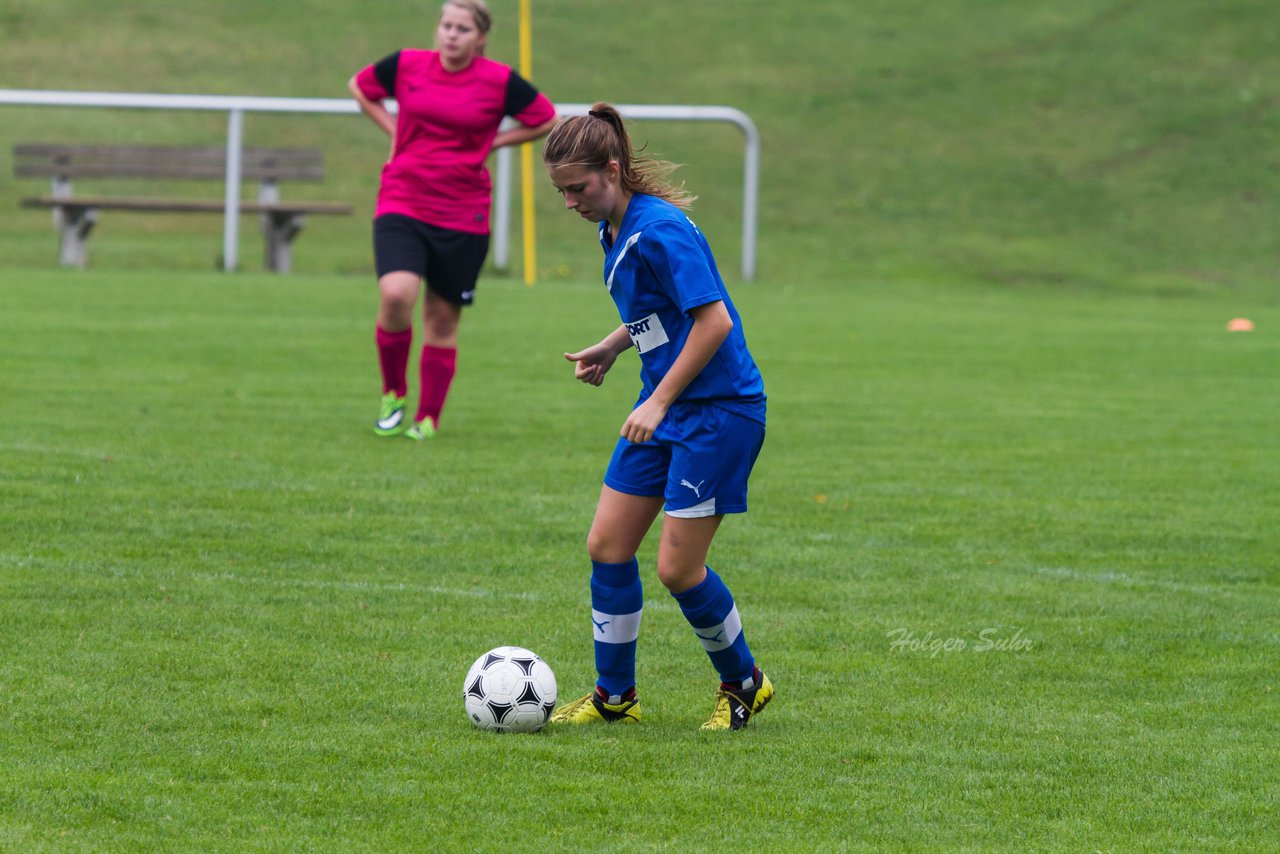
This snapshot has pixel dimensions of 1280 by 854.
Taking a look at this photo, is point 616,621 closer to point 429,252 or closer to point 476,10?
point 429,252

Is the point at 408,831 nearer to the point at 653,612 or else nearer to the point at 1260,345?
the point at 653,612

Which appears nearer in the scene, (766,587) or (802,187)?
(766,587)

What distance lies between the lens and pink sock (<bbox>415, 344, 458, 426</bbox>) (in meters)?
9.11

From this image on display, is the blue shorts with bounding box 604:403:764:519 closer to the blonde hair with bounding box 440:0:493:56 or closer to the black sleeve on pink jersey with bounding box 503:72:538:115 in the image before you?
the blonde hair with bounding box 440:0:493:56

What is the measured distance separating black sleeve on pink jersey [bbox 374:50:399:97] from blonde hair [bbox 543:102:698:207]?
4.94 metres

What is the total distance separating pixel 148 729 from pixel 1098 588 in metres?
3.43

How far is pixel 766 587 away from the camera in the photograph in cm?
614

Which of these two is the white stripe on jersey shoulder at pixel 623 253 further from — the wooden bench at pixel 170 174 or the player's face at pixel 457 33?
the wooden bench at pixel 170 174

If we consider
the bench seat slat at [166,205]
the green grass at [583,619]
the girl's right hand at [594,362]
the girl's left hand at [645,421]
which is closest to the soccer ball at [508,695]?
the green grass at [583,619]

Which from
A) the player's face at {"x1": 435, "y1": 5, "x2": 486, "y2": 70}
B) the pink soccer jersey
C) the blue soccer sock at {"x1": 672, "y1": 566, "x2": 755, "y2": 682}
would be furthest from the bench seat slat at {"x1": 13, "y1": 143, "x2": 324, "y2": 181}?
the blue soccer sock at {"x1": 672, "y1": 566, "x2": 755, "y2": 682}

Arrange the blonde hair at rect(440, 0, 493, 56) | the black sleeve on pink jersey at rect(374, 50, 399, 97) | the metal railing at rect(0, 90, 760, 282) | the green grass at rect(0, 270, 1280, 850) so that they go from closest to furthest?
the green grass at rect(0, 270, 1280, 850), the blonde hair at rect(440, 0, 493, 56), the black sleeve on pink jersey at rect(374, 50, 399, 97), the metal railing at rect(0, 90, 760, 282)

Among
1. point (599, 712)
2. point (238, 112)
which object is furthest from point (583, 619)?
point (238, 112)

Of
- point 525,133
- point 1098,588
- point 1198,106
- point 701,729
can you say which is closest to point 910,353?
point 525,133

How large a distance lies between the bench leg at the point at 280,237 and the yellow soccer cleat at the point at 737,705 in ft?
56.3
